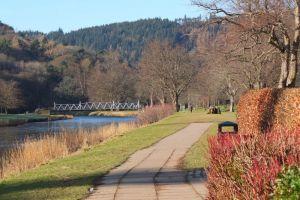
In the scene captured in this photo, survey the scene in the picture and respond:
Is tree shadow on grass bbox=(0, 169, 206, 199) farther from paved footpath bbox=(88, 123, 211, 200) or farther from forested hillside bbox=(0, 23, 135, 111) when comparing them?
forested hillside bbox=(0, 23, 135, 111)

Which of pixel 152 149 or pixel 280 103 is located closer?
pixel 280 103

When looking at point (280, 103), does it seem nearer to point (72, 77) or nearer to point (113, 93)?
point (113, 93)

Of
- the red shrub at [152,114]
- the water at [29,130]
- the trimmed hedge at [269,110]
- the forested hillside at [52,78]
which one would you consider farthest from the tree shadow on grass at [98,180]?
the forested hillside at [52,78]

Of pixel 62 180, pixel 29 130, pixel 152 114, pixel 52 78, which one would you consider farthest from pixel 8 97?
pixel 62 180

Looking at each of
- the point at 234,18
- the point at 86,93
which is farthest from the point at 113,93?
the point at 234,18

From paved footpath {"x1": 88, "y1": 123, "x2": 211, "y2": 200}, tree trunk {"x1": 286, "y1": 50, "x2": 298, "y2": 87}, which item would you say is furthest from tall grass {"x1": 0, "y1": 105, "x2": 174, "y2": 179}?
tree trunk {"x1": 286, "y1": 50, "x2": 298, "y2": 87}

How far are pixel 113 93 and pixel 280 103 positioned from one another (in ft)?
354

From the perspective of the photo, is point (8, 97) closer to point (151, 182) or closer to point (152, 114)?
point (152, 114)

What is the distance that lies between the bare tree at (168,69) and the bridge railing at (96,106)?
3544 cm

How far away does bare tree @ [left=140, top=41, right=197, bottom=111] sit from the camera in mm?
76438

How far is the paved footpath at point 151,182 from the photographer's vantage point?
33.8ft

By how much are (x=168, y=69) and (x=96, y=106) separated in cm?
4937

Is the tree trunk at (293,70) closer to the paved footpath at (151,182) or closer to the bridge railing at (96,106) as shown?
the paved footpath at (151,182)

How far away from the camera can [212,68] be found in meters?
58.9
